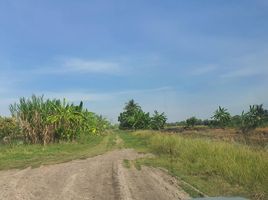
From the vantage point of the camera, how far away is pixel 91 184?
14.1m

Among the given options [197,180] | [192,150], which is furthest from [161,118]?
[197,180]

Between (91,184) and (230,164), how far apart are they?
4.64 meters

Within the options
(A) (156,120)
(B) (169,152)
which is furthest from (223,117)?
(B) (169,152)

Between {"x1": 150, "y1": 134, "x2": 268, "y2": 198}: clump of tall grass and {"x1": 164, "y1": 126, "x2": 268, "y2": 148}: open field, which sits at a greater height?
{"x1": 164, "y1": 126, "x2": 268, "y2": 148}: open field

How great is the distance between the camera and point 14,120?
4097cm

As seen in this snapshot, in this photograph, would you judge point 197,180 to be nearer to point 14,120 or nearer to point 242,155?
point 242,155

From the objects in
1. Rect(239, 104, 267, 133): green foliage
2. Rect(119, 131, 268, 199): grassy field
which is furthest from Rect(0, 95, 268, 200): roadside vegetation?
Rect(239, 104, 267, 133): green foliage

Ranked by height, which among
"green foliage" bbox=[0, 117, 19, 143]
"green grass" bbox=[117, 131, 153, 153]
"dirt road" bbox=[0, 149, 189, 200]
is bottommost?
"dirt road" bbox=[0, 149, 189, 200]

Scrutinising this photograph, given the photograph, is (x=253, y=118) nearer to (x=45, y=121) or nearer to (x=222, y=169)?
(x=45, y=121)

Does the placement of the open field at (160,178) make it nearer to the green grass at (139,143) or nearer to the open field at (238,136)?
the open field at (238,136)

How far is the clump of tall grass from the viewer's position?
41.1 feet

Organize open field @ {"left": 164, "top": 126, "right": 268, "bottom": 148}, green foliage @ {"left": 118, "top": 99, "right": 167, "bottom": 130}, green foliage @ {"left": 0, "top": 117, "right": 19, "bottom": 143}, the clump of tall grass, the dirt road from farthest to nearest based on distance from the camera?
1. green foliage @ {"left": 118, "top": 99, "right": 167, "bottom": 130}
2. green foliage @ {"left": 0, "top": 117, "right": 19, "bottom": 143}
3. open field @ {"left": 164, "top": 126, "right": 268, "bottom": 148}
4. the clump of tall grass
5. the dirt road

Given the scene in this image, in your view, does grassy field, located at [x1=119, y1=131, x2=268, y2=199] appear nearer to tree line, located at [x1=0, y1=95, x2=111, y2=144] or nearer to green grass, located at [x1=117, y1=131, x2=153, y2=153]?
green grass, located at [x1=117, y1=131, x2=153, y2=153]

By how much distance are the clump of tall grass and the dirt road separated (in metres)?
1.67
